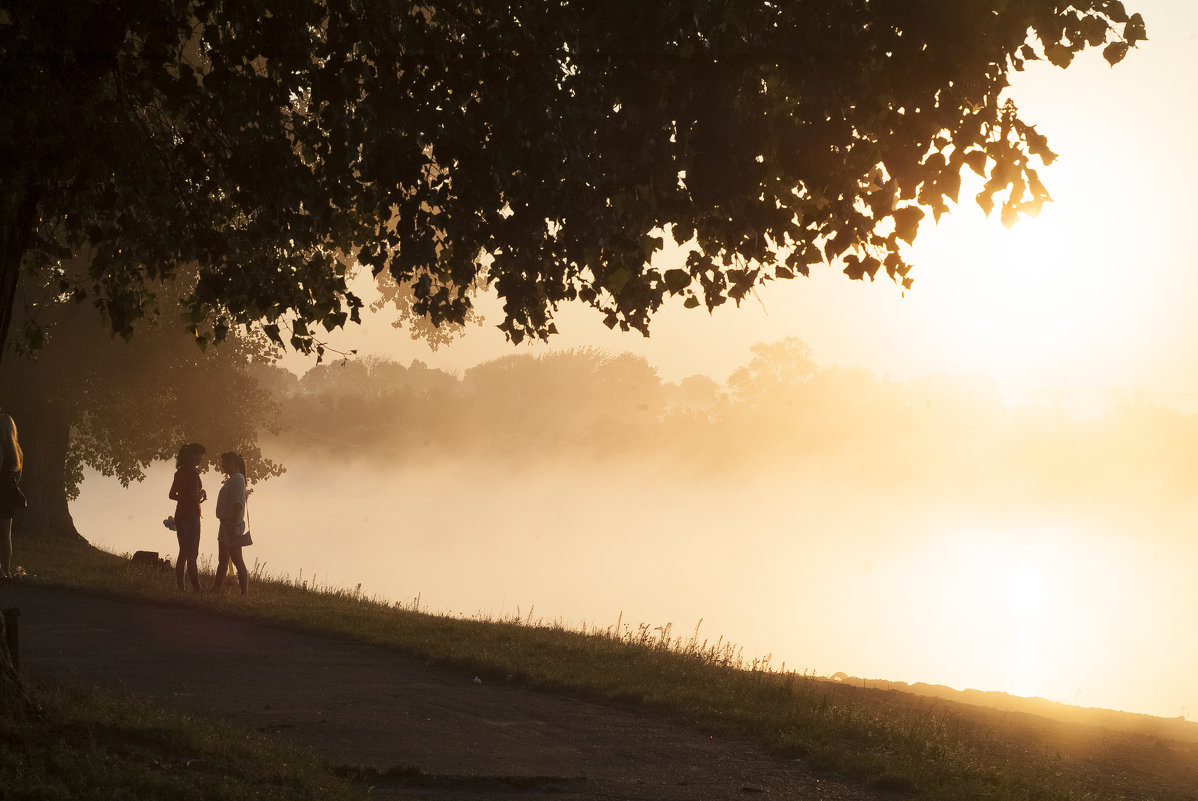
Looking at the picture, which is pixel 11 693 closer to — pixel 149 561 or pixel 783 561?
pixel 149 561

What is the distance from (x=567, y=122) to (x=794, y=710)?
6833mm

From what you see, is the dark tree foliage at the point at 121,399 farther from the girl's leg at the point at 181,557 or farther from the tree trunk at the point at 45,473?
the girl's leg at the point at 181,557

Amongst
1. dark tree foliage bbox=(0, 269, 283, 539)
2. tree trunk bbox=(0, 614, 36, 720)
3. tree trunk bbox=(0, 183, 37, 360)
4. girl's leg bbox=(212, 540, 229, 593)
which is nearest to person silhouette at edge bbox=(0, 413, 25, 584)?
girl's leg bbox=(212, 540, 229, 593)

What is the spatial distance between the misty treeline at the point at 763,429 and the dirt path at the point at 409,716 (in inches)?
5388

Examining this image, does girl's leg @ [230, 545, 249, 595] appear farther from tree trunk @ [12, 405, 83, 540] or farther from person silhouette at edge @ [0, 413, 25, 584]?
tree trunk @ [12, 405, 83, 540]

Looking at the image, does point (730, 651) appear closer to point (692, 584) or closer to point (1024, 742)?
point (1024, 742)

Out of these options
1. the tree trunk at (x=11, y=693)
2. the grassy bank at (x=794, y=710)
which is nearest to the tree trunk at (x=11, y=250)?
the tree trunk at (x=11, y=693)

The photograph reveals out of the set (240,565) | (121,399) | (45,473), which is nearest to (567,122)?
(240,565)

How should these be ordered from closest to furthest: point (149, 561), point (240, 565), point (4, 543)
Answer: point (4, 543)
point (240, 565)
point (149, 561)

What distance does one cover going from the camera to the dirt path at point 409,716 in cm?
916

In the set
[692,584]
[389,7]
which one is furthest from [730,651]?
[692,584]

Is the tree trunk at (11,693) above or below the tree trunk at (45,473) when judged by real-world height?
below

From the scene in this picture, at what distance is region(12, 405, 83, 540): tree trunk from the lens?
27.3 metres

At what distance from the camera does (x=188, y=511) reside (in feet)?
61.1
